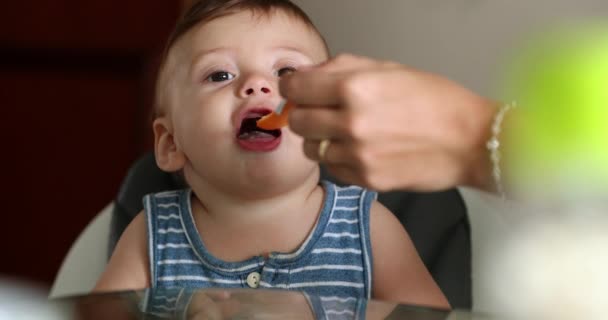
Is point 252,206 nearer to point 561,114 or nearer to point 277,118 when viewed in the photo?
point 277,118

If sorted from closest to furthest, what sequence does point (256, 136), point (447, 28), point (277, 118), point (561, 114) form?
point (561, 114), point (277, 118), point (256, 136), point (447, 28)

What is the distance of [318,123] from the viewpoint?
0.63 m

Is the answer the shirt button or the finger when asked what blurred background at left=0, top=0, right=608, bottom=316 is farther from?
the finger

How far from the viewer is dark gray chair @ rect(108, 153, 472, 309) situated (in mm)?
1034

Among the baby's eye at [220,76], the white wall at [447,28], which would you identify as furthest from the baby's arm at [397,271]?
the white wall at [447,28]

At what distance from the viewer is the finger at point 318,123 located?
63 centimetres

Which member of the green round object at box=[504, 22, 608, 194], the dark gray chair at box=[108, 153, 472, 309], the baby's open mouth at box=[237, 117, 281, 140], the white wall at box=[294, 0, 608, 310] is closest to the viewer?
the green round object at box=[504, 22, 608, 194]

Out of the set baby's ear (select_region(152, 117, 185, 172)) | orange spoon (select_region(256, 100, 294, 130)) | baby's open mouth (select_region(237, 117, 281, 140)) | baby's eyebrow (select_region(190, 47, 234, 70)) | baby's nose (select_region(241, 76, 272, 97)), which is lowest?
baby's ear (select_region(152, 117, 185, 172))

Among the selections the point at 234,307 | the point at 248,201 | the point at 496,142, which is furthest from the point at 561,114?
the point at 248,201

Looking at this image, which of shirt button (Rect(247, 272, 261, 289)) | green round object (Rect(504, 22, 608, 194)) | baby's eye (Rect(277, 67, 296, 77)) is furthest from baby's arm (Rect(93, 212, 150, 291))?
green round object (Rect(504, 22, 608, 194))

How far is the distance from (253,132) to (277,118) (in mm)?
111

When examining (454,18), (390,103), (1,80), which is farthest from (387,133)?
(1,80)

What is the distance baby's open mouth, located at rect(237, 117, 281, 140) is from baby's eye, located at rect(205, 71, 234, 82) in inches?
2.3

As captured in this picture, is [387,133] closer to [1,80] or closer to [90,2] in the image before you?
[90,2]
